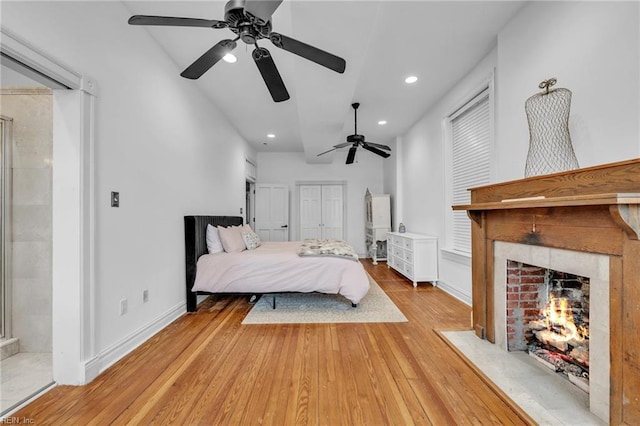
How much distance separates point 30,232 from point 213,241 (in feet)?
5.15

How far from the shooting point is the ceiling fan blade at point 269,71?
1775 millimetres

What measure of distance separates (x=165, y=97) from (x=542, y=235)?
3.39 metres

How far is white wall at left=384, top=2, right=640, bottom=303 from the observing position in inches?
59.7

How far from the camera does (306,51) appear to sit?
5.79ft

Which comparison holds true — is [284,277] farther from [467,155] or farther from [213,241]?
[467,155]

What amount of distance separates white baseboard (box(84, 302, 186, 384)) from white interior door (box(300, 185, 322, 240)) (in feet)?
13.9

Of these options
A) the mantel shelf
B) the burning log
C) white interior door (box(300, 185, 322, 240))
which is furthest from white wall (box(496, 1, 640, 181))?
white interior door (box(300, 185, 322, 240))

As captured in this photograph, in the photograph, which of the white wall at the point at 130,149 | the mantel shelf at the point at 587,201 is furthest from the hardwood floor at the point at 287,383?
the mantel shelf at the point at 587,201

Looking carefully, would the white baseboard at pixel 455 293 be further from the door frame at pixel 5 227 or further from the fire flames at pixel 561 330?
the door frame at pixel 5 227

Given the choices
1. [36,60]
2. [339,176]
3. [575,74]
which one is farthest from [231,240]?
[339,176]

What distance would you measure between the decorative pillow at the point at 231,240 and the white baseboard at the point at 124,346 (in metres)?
0.85

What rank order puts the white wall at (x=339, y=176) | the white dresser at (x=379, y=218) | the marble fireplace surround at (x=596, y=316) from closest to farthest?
the marble fireplace surround at (x=596, y=316) < the white dresser at (x=379, y=218) < the white wall at (x=339, y=176)

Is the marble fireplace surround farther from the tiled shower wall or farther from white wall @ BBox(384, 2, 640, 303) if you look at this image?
the tiled shower wall

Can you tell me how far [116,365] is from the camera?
196 centimetres
